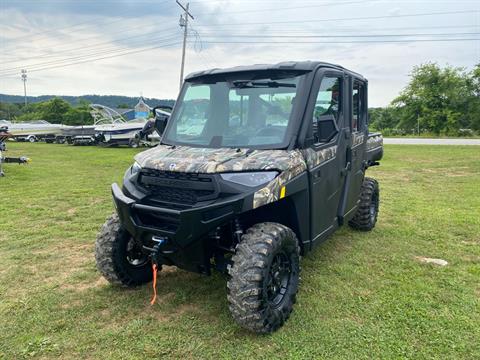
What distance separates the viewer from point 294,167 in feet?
10.9

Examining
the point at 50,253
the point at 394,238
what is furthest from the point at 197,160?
the point at 394,238

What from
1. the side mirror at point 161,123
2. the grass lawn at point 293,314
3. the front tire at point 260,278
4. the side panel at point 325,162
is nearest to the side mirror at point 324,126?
the side panel at point 325,162

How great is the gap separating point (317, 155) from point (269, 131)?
0.51 m

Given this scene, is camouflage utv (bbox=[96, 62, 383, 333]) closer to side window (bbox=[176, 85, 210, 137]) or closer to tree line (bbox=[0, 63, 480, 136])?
side window (bbox=[176, 85, 210, 137])

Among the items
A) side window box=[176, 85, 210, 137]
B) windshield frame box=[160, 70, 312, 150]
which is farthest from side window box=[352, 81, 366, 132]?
side window box=[176, 85, 210, 137]

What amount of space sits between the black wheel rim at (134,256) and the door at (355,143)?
232 cm

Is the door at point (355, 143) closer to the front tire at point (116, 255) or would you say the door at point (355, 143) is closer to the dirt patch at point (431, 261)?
the dirt patch at point (431, 261)

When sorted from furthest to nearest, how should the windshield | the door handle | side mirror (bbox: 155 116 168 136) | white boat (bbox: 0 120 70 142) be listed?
1. white boat (bbox: 0 120 70 142)
2. the door handle
3. side mirror (bbox: 155 116 168 136)
4. the windshield

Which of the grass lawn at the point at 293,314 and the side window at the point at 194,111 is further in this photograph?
the side window at the point at 194,111

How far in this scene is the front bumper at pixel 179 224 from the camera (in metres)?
2.96

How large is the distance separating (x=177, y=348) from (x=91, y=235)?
3.38 m

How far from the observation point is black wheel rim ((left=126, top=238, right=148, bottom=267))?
13.3 feet

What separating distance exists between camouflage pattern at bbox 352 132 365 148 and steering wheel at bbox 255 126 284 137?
1.56 metres

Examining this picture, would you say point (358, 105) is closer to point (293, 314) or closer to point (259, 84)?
point (259, 84)
